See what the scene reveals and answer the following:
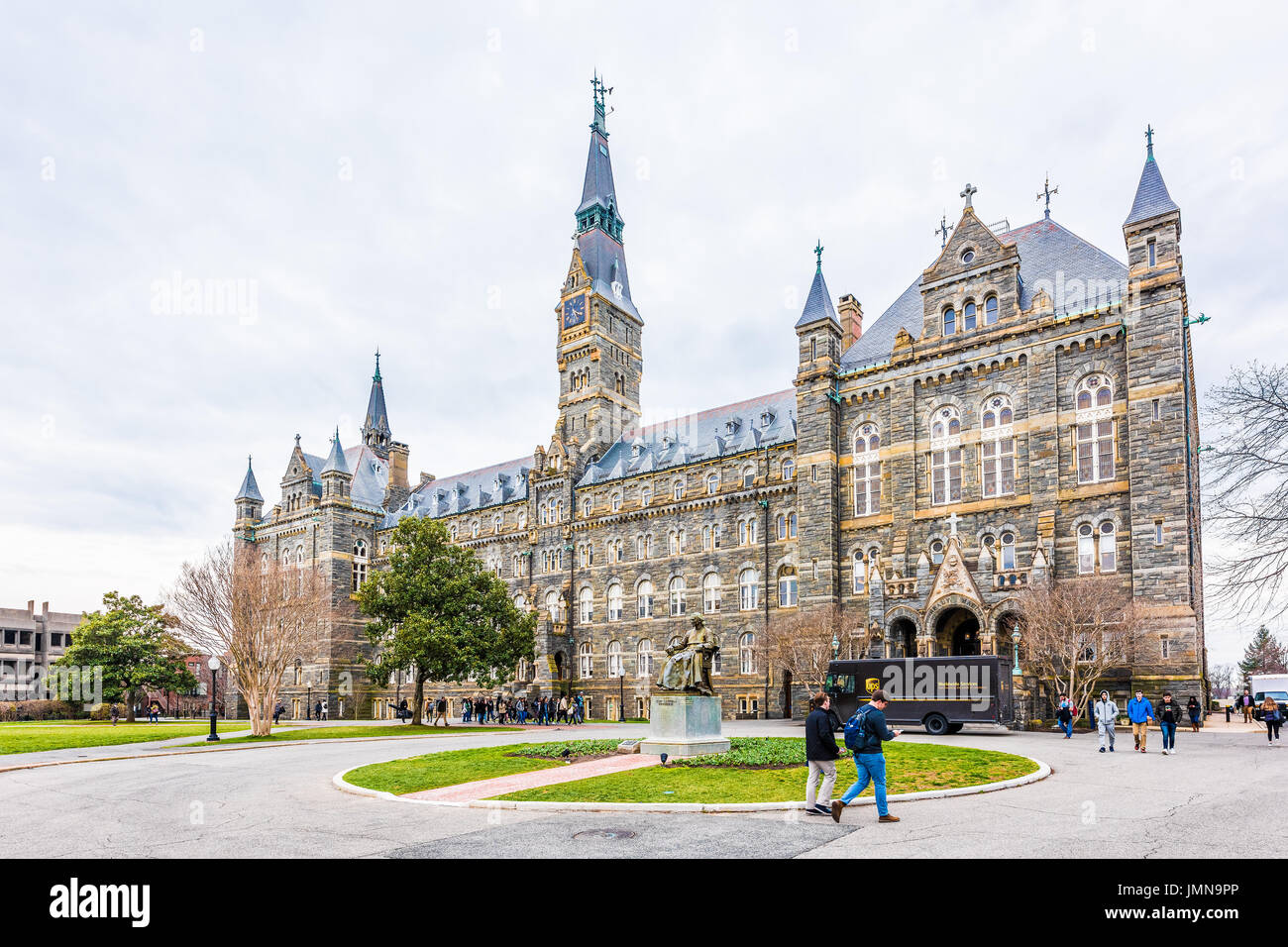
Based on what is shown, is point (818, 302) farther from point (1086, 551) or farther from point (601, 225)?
point (601, 225)

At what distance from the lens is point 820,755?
42.8ft

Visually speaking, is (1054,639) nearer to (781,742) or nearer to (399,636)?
(781,742)

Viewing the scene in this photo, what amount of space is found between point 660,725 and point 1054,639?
61.3ft

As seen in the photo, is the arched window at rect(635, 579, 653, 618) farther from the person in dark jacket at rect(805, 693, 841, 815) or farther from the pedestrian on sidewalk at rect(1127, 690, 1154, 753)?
the person in dark jacket at rect(805, 693, 841, 815)

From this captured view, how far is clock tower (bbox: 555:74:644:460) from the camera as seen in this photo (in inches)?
2788

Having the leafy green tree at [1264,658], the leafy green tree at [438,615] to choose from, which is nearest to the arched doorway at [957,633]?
the leafy green tree at [438,615]

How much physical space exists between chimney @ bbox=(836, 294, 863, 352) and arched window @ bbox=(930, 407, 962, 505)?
Answer: 10760 mm

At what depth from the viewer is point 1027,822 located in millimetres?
12453

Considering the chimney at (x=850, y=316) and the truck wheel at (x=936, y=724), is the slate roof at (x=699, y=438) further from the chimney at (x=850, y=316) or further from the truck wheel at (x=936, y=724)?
the truck wheel at (x=936, y=724)

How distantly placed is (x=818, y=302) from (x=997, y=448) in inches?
516

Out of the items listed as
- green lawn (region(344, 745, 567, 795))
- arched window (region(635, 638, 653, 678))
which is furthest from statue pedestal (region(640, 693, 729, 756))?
arched window (region(635, 638, 653, 678))

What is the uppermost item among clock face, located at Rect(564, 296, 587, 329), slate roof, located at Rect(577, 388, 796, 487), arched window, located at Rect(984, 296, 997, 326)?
clock face, located at Rect(564, 296, 587, 329)
